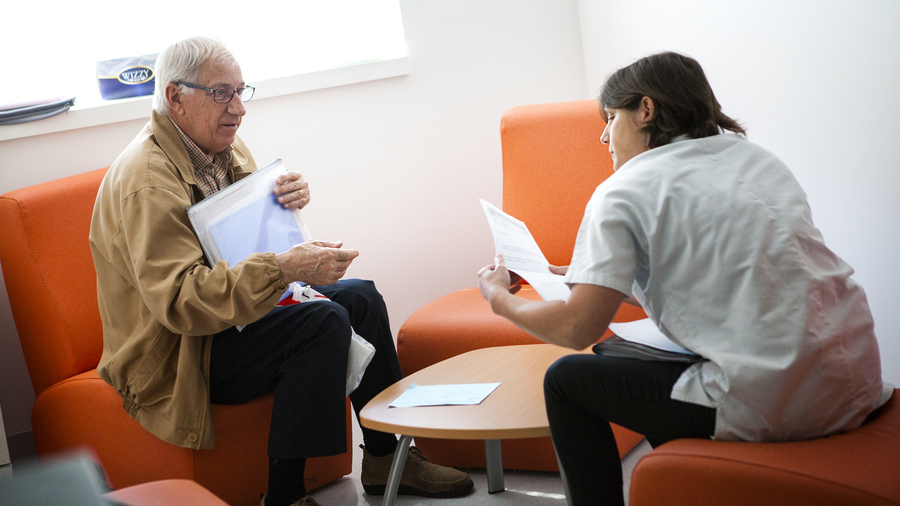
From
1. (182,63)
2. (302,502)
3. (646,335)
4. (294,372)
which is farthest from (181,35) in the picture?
(646,335)

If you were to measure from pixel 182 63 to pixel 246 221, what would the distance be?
416mm

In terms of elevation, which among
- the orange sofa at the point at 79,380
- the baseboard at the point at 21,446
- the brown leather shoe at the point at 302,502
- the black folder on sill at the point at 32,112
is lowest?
the baseboard at the point at 21,446

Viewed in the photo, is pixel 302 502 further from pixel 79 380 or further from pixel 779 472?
pixel 779 472

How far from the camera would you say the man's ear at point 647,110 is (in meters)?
1.18

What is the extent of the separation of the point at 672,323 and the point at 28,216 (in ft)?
5.72

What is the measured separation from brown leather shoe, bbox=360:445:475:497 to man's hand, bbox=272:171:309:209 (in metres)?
0.68

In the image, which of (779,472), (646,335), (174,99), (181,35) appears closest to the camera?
(779,472)

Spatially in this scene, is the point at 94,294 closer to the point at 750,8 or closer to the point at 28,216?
the point at 28,216

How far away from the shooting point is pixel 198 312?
1.49m

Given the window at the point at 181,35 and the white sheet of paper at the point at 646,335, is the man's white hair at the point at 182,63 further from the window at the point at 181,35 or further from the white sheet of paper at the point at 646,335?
the white sheet of paper at the point at 646,335

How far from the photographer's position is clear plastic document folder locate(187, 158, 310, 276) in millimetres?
1570

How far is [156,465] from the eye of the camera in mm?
1632

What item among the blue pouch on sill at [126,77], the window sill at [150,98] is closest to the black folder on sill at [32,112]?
the window sill at [150,98]

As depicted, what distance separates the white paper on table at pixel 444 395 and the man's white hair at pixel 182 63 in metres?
0.92
